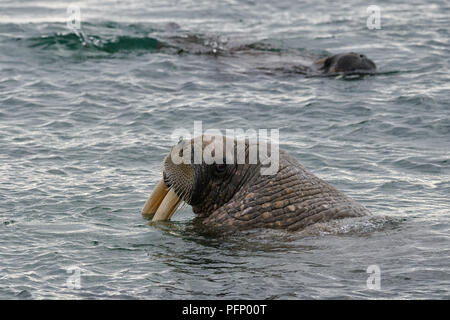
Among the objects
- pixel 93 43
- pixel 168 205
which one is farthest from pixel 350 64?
pixel 168 205

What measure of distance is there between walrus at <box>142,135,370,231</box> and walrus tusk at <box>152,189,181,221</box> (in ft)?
0.03

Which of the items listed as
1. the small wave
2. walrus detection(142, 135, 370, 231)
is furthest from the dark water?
walrus detection(142, 135, 370, 231)

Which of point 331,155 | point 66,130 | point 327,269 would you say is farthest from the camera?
point 66,130

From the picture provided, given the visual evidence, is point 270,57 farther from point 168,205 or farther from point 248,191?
point 248,191

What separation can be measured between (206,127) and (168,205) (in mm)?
4785

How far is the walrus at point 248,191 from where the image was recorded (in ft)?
Result: 28.7

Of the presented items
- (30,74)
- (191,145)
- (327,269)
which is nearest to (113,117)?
(30,74)

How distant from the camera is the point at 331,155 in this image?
12641mm

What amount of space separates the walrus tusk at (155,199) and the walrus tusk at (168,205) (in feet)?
0.33

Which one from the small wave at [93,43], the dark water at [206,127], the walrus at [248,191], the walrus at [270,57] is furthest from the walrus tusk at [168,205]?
the small wave at [93,43]

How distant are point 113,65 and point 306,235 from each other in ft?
32.3

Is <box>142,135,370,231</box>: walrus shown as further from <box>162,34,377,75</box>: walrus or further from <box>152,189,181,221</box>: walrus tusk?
<box>162,34,377,75</box>: walrus

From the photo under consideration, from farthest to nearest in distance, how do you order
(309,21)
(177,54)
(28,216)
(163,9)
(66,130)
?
1. (163,9)
2. (309,21)
3. (177,54)
4. (66,130)
5. (28,216)
